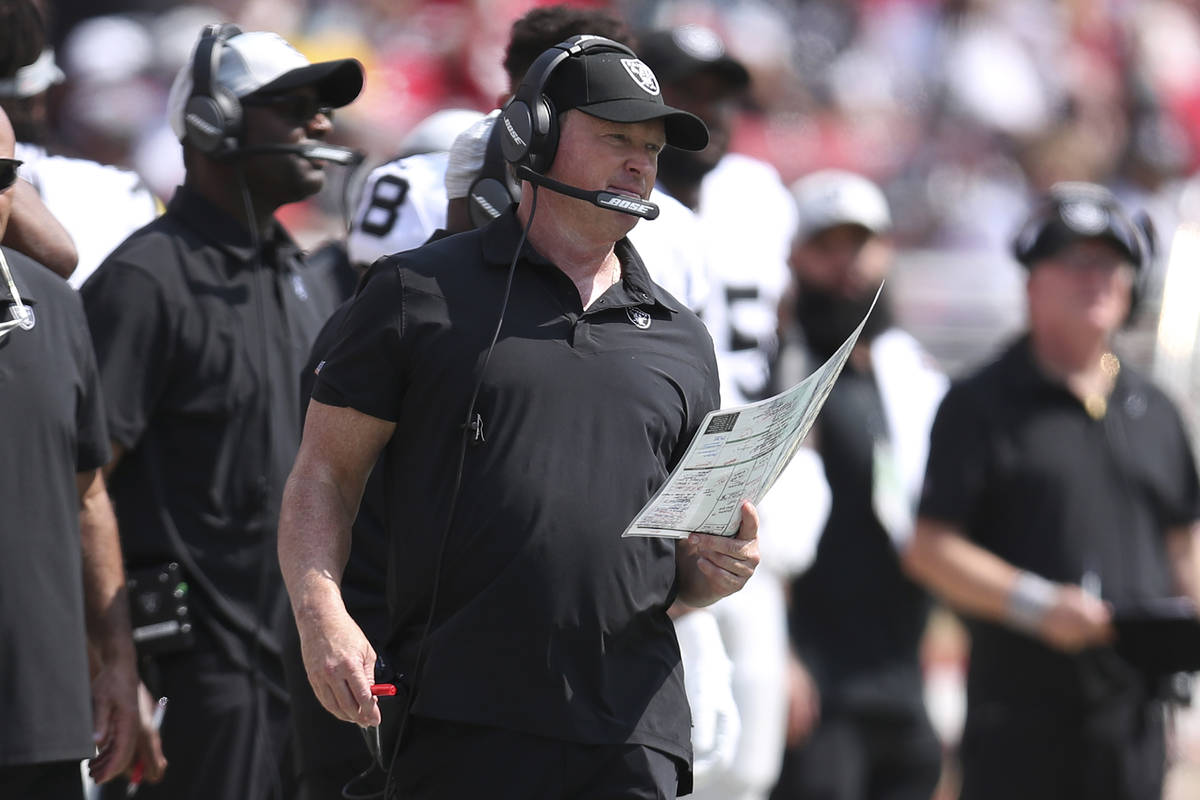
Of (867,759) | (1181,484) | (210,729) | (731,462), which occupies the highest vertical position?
(731,462)

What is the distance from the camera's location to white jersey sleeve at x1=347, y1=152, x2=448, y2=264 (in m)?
4.51

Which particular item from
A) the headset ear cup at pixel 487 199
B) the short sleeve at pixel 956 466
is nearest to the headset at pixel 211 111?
the headset ear cup at pixel 487 199

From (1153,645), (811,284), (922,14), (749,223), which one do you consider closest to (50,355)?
(749,223)

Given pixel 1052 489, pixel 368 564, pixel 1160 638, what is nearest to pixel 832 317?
pixel 1052 489

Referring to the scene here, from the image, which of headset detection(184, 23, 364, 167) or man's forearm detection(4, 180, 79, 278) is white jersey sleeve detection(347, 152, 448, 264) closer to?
headset detection(184, 23, 364, 167)

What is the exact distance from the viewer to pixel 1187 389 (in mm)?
9984

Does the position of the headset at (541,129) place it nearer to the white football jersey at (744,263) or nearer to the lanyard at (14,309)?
the lanyard at (14,309)

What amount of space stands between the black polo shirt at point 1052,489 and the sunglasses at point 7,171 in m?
3.32

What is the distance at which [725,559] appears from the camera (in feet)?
10.8

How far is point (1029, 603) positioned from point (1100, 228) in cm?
119

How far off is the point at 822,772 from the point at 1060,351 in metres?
1.65

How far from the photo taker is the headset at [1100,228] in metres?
5.96

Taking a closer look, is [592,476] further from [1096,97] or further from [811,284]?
[1096,97]

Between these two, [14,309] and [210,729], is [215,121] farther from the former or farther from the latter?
[210,729]
